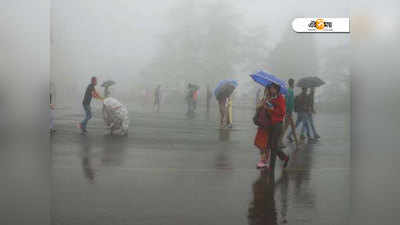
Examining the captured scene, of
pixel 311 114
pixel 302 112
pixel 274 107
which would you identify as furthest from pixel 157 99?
pixel 311 114

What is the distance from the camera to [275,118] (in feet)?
17.3

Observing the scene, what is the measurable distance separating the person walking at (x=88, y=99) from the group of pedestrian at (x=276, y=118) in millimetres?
1810

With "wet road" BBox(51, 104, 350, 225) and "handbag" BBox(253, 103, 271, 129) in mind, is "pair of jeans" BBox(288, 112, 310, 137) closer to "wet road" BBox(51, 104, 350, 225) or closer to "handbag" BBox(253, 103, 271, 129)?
"wet road" BBox(51, 104, 350, 225)

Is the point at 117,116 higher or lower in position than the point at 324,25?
lower

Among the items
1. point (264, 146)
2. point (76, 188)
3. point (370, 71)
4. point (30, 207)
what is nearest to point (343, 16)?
point (370, 71)

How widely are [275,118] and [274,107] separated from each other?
0.12 meters

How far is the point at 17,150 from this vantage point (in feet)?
12.6

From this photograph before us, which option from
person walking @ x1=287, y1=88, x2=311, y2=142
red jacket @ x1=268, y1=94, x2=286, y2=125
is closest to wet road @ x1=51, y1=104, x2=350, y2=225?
person walking @ x1=287, y1=88, x2=311, y2=142

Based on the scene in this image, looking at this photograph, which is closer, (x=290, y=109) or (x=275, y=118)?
(x=275, y=118)

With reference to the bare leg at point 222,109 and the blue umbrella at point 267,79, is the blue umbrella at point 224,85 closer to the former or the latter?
the bare leg at point 222,109

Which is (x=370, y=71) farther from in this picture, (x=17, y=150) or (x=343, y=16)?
(x=17, y=150)

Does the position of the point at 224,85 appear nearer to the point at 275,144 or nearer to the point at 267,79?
the point at 267,79

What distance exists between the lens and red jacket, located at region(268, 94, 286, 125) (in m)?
5.19

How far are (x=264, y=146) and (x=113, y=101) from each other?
1.75 meters
